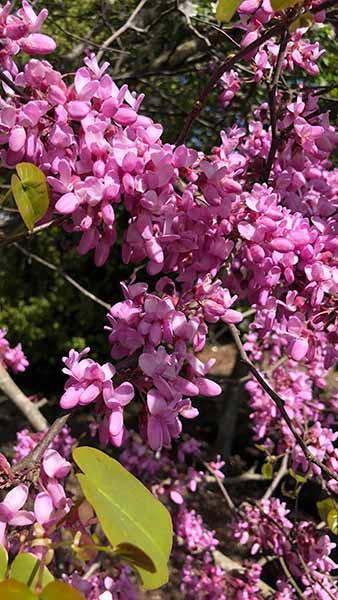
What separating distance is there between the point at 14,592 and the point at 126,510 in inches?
5.0

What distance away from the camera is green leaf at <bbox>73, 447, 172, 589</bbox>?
1.91ft

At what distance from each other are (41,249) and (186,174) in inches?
229

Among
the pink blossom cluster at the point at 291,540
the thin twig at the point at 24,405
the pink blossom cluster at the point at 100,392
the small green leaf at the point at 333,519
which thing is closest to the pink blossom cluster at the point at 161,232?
the pink blossom cluster at the point at 100,392

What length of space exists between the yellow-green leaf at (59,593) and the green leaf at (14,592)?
1cm

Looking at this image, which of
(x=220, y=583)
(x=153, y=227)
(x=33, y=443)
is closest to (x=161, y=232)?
(x=153, y=227)

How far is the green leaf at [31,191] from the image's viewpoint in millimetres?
889

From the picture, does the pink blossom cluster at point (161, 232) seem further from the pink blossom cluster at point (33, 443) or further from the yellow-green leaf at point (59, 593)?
the pink blossom cluster at point (33, 443)

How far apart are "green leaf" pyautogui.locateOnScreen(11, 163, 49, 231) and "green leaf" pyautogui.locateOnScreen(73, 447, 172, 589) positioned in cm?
36

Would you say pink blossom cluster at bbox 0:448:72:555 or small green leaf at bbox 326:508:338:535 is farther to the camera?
small green leaf at bbox 326:508:338:535

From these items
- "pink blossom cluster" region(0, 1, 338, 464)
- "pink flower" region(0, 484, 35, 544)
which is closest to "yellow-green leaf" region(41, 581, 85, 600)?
"pink flower" region(0, 484, 35, 544)

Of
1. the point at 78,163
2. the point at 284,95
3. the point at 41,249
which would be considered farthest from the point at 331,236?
the point at 41,249

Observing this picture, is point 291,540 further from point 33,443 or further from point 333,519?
point 33,443

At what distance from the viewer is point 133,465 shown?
271 cm

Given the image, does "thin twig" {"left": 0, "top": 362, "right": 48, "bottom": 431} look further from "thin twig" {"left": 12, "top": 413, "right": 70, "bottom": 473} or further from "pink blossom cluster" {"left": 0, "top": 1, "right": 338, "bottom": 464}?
"thin twig" {"left": 12, "top": 413, "right": 70, "bottom": 473}
